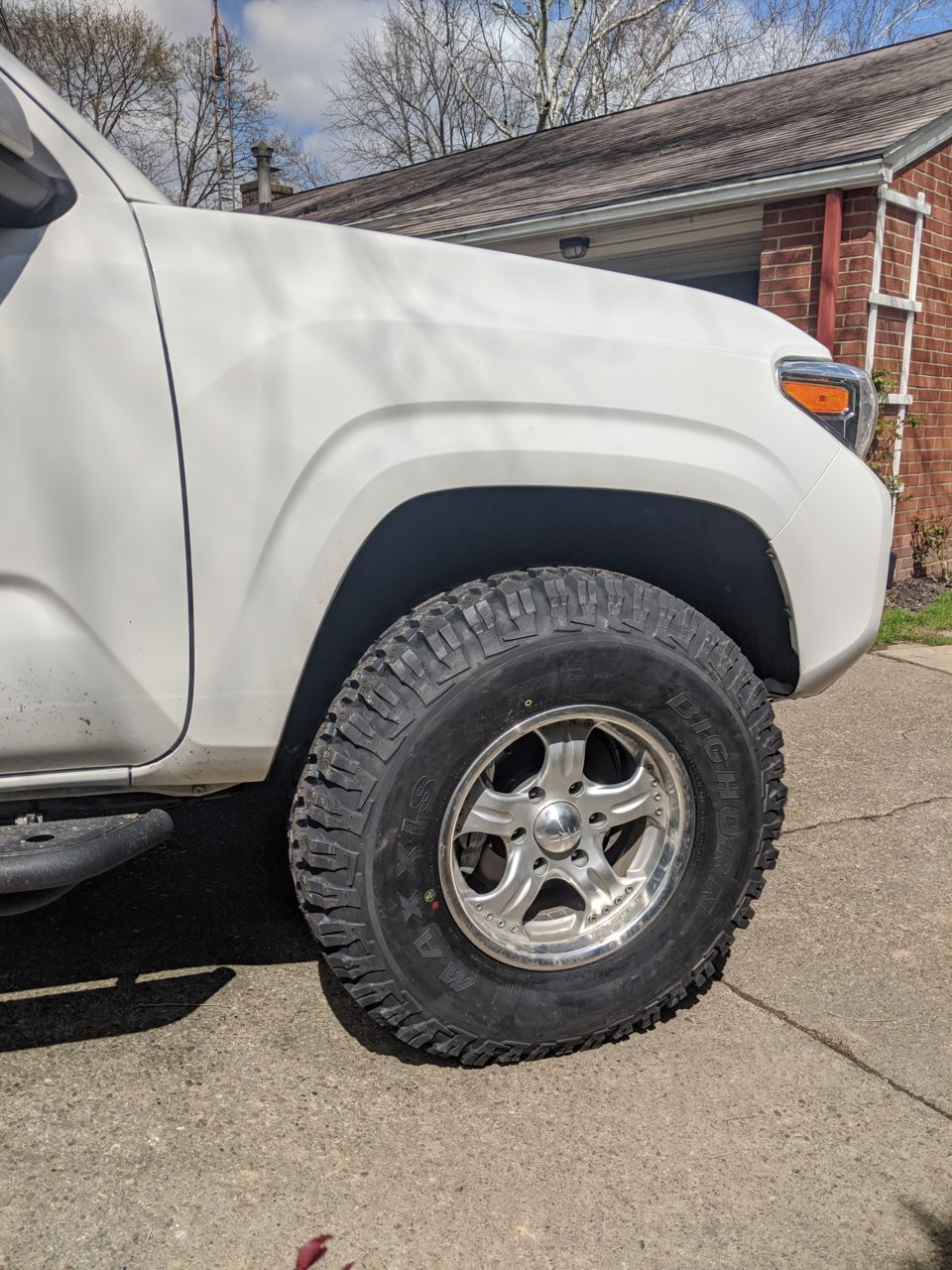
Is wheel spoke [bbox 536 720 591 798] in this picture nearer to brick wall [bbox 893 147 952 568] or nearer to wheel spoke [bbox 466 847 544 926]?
wheel spoke [bbox 466 847 544 926]

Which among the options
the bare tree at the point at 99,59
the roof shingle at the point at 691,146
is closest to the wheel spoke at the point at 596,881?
the roof shingle at the point at 691,146

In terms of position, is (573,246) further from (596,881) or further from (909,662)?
(596,881)

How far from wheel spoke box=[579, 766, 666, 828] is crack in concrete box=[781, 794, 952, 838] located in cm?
146

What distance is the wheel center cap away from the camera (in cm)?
242

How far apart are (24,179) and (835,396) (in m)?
1.79

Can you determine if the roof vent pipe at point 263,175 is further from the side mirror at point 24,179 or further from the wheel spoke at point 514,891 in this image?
A: the wheel spoke at point 514,891

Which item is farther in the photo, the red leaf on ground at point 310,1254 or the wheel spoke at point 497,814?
the wheel spoke at point 497,814

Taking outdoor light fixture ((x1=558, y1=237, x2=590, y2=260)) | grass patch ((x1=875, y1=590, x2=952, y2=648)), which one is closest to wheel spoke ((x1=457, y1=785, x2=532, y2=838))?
grass patch ((x1=875, y1=590, x2=952, y2=648))

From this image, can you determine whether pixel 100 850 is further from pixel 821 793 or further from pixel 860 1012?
pixel 821 793

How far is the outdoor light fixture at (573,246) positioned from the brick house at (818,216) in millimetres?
16

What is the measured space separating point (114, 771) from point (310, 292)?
97cm

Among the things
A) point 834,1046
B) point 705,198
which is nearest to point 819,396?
point 834,1046

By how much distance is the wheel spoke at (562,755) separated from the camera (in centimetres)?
241

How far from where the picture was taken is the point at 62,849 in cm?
196
